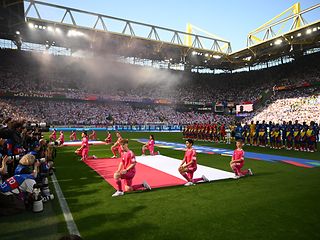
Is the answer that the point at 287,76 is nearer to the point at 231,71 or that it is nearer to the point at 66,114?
the point at 231,71

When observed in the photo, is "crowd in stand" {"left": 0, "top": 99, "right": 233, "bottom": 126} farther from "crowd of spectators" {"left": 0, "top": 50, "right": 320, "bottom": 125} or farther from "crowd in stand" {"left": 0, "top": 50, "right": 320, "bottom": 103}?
"crowd in stand" {"left": 0, "top": 50, "right": 320, "bottom": 103}

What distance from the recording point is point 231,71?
6725 centimetres

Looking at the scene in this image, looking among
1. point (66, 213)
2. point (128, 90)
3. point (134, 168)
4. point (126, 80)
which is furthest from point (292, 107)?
point (66, 213)

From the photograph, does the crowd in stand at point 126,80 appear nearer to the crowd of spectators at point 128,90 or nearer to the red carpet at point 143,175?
the crowd of spectators at point 128,90

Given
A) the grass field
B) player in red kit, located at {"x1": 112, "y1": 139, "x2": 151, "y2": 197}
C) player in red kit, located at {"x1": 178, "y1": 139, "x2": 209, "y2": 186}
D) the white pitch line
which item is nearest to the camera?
the grass field

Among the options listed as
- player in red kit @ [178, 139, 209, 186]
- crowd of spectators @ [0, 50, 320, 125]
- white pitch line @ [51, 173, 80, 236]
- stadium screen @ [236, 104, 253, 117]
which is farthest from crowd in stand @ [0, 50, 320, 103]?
player in red kit @ [178, 139, 209, 186]

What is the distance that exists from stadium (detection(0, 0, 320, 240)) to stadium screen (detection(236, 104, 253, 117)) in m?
0.29

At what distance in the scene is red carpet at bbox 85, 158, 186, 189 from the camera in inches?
299

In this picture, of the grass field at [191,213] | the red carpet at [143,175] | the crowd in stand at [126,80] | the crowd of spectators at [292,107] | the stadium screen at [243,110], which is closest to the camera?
the grass field at [191,213]

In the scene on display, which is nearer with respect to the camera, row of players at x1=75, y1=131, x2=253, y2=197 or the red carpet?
row of players at x1=75, y1=131, x2=253, y2=197

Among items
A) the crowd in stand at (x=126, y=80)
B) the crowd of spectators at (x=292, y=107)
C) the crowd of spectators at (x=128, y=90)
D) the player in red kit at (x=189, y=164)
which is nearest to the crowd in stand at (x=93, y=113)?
the crowd of spectators at (x=128, y=90)

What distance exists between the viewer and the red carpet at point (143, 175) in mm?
7600

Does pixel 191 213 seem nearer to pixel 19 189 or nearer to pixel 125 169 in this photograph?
pixel 125 169

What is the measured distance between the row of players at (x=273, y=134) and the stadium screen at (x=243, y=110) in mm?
32020
